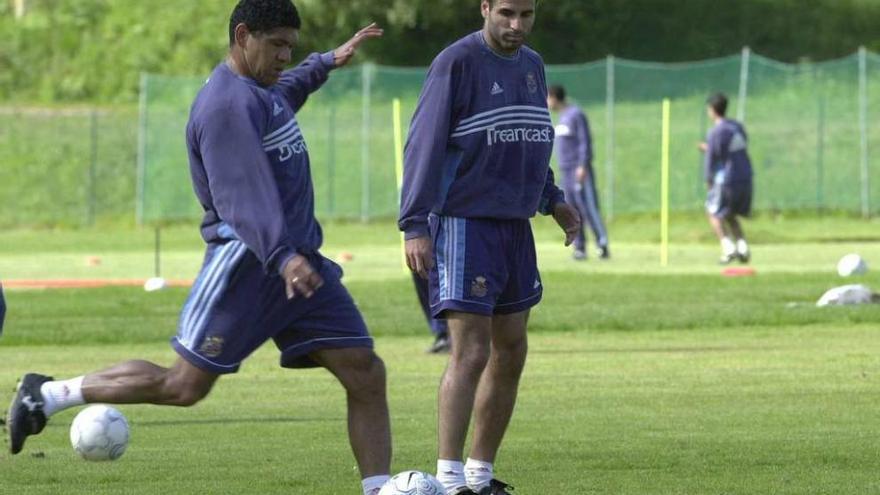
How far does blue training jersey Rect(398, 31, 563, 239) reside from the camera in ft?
27.3

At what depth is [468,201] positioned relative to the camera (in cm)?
841

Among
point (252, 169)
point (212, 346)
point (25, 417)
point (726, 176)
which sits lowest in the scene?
point (25, 417)

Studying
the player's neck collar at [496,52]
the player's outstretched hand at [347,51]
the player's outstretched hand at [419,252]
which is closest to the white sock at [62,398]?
the player's outstretched hand at [419,252]

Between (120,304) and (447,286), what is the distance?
38.8 feet

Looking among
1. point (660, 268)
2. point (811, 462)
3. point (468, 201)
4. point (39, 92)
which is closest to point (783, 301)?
point (660, 268)

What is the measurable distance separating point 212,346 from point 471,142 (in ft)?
4.61

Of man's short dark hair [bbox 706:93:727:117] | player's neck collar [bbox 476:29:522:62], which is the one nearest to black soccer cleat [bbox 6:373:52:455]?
player's neck collar [bbox 476:29:522:62]

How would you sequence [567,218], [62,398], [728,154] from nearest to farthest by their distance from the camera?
[62,398] < [567,218] < [728,154]

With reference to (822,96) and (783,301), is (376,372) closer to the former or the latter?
(783,301)

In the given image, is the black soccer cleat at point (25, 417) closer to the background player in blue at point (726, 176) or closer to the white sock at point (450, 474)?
the white sock at point (450, 474)

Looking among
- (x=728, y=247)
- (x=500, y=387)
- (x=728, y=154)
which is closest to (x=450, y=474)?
(x=500, y=387)

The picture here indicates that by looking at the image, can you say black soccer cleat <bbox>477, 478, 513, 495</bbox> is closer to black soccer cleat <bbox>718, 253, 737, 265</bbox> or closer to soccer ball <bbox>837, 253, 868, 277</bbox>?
soccer ball <bbox>837, 253, 868, 277</bbox>

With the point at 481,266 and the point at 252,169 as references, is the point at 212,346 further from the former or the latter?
the point at 481,266

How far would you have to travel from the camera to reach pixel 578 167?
Result: 2597 cm
